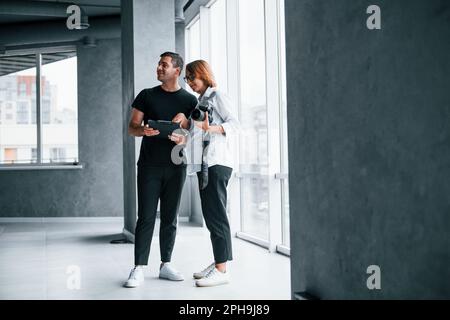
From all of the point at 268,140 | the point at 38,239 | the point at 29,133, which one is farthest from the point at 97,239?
the point at 29,133

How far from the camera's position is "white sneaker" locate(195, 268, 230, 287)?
11.0 feet

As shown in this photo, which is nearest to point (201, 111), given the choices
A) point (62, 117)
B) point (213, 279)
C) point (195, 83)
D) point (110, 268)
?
point (195, 83)

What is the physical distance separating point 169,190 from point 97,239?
2.92 metres

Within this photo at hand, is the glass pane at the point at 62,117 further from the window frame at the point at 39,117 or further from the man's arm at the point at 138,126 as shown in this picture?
the man's arm at the point at 138,126

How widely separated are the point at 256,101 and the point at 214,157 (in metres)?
2.54

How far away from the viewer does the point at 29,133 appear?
895 cm

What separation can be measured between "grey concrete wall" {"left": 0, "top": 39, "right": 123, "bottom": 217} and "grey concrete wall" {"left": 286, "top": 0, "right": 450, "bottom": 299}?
6.47 metres

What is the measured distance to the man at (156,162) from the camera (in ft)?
11.4

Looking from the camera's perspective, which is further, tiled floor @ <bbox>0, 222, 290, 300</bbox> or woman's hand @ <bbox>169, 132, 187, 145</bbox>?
woman's hand @ <bbox>169, 132, 187, 145</bbox>

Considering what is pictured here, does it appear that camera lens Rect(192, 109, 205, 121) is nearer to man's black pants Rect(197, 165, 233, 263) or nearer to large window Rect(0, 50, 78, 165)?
man's black pants Rect(197, 165, 233, 263)

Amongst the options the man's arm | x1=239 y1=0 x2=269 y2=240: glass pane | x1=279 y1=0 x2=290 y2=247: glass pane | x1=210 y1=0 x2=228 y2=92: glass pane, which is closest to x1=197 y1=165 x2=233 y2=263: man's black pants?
the man's arm

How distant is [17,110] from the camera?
895cm

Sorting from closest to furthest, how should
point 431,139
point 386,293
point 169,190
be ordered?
point 431,139
point 386,293
point 169,190
